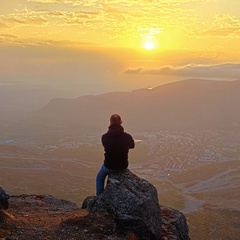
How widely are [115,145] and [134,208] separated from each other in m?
4.38

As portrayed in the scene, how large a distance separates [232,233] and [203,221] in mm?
16577

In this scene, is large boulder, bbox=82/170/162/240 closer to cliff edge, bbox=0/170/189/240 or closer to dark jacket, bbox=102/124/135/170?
cliff edge, bbox=0/170/189/240

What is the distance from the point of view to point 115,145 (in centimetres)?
2483

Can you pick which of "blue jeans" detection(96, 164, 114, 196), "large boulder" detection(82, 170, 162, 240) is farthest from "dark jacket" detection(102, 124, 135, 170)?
"large boulder" detection(82, 170, 162, 240)

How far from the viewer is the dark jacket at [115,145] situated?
24875 mm

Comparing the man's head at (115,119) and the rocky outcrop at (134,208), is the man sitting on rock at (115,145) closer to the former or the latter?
the man's head at (115,119)

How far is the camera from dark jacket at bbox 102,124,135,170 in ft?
81.6

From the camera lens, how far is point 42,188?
19588 cm

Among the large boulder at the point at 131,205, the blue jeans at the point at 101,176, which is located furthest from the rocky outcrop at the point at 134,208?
the blue jeans at the point at 101,176

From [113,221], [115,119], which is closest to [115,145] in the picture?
[115,119]

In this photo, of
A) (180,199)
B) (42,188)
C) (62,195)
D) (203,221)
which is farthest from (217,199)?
(42,188)

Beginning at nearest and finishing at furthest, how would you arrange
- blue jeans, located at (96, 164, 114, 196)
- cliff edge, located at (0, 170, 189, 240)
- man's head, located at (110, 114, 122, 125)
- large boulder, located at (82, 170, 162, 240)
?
cliff edge, located at (0, 170, 189, 240)
large boulder, located at (82, 170, 162, 240)
man's head, located at (110, 114, 122, 125)
blue jeans, located at (96, 164, 114, 196)

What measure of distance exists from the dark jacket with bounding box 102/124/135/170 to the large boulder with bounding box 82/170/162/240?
0.90 meters

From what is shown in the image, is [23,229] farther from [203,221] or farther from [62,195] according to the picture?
[62,195]
